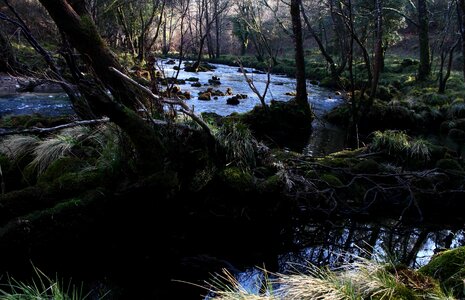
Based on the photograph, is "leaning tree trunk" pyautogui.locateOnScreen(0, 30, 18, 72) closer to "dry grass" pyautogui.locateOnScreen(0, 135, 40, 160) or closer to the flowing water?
"dry grass" pyautogui.locateOnScreen(0, 135, 40, 160)

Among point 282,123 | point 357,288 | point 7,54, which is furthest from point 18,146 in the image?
point 282,123

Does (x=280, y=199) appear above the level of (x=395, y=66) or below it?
below

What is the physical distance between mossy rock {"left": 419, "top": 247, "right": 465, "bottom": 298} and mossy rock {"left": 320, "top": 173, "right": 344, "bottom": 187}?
11.5 feet

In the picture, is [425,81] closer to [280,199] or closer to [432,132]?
[432,132]

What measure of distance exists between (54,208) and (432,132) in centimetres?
1194

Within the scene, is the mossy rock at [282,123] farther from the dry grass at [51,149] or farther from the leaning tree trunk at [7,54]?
the leaning tree trunk at [7,54]

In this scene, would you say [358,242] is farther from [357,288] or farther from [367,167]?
[357,288]

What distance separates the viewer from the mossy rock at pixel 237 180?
18.2ft

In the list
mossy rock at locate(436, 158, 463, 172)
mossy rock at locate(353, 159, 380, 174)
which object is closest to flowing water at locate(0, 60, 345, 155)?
mossy rock at locate(353, 159, 380, 174)

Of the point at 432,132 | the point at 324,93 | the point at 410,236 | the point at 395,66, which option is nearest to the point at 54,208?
the point at 410,236

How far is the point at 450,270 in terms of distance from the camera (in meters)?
2.53

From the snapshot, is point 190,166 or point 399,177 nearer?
point 190,166

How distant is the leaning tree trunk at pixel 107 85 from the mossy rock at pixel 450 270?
323 centimetres

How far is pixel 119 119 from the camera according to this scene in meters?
4.23
